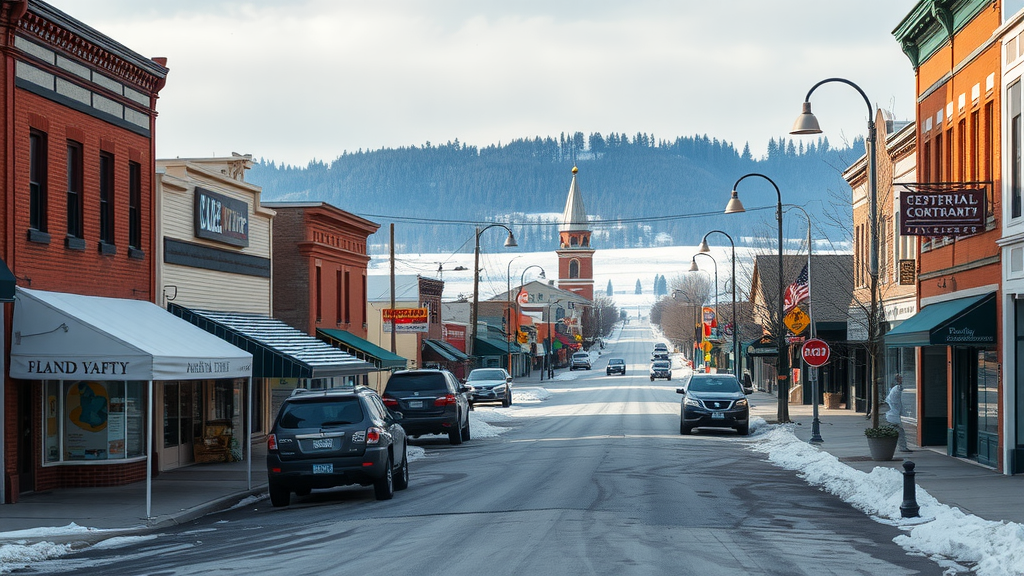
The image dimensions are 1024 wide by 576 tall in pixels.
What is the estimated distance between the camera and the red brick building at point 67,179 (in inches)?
678

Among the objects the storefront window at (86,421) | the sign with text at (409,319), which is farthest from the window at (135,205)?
the sign with text at (409,319)

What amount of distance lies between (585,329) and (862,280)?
126940mm

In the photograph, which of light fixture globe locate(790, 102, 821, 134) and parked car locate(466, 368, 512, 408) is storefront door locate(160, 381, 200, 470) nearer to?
light fixture globe locate(790, 102, 821, 134)

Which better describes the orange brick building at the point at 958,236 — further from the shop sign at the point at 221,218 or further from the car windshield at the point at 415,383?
the shop sign at the point at 221,218

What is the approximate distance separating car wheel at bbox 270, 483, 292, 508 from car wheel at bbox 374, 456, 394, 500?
1.33m

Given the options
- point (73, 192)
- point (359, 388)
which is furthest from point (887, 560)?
→ point (73, 192)

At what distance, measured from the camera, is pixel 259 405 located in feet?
96.6

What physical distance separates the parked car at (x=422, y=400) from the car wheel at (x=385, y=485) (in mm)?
11048

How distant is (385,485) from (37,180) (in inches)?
300

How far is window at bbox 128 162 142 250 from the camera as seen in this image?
71.9ft

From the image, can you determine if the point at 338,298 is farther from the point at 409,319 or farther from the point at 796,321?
the point at 796,321

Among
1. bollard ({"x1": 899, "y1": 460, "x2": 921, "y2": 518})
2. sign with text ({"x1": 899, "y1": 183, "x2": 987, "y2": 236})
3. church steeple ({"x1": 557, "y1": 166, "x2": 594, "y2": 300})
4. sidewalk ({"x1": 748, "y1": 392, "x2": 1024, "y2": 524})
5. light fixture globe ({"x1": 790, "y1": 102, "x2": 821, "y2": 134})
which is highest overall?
church steeple ({"x1": 557, "y1": 166, "x2": 594, "y2": 300})

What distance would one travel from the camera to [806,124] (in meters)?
23.9

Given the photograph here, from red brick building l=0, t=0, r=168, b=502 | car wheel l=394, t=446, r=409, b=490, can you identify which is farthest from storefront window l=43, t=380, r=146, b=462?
car wheel l=394, t=446, r=409, b=490
